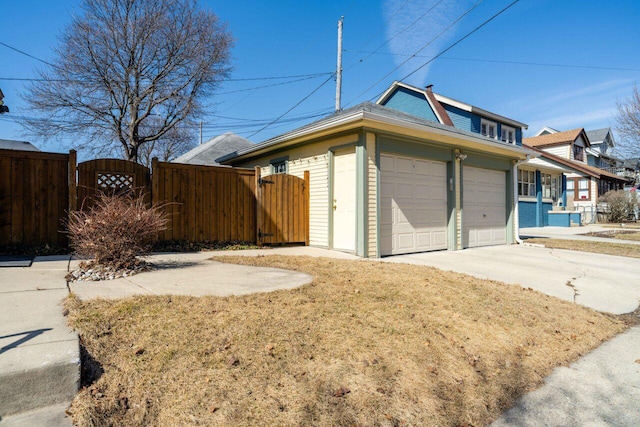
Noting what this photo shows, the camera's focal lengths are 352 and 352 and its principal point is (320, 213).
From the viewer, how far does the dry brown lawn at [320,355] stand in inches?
80.0

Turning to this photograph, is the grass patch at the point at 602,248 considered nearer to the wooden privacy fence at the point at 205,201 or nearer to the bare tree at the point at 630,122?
the wooden privacy fence at the point at 205,201

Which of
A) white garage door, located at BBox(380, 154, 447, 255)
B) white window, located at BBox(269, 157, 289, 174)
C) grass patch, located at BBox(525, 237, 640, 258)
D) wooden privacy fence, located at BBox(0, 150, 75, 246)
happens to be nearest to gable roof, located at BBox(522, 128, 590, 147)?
grass patch, located at BBox(525, 237, 640, 258)

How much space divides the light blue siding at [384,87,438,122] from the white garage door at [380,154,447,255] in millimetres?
10832

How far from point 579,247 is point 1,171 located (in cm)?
1340

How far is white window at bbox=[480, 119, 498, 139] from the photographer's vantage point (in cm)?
1834

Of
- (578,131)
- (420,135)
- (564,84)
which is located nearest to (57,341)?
(420,135)

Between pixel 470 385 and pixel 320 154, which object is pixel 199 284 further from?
pixel 320 154

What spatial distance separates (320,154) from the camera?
333 inches

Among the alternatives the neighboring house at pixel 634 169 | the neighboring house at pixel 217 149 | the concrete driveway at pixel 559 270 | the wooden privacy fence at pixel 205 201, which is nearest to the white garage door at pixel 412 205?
the concrete driveway at pixel 559 270

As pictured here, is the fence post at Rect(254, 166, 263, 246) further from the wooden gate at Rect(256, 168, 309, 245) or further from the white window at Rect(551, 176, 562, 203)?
the white window at Rect(551, 176, 562, 203)

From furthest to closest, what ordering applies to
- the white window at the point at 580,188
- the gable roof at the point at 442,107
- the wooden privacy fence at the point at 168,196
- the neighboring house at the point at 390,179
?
the white window at the point at 580,188 < the gable roof at the point at 442,107 < the neighboring house at the point at 390,179 < the wooden privacy fence at the point at 168,196

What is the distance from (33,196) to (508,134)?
21126mm

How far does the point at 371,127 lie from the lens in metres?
7.16

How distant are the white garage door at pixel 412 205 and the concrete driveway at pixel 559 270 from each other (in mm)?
385
